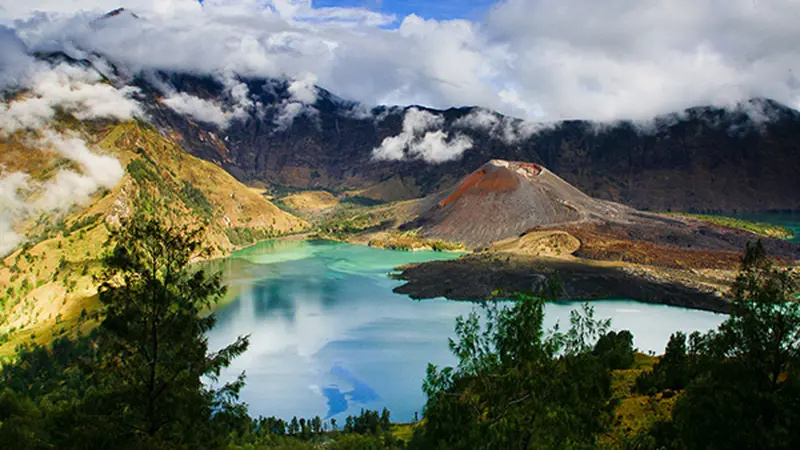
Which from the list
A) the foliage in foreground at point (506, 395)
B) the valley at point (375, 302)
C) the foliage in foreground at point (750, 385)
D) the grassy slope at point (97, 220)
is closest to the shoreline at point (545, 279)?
the valley at point (375, 302)

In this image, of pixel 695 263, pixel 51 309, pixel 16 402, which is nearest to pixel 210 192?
pixel 51 309

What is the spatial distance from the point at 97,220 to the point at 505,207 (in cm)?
7631

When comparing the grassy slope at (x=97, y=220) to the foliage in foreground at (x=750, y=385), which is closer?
the foliage in foreground at (x=750, y=385)

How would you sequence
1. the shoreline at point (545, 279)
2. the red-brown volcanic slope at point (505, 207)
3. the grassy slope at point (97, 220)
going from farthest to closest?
1. the red-brown volcanic slope at point (505, 207)
2. the shoreline at point (545, 279)
3. the grassy slope at point (97, 220)

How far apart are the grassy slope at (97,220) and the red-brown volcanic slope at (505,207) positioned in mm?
44668

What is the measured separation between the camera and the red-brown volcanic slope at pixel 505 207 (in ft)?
389

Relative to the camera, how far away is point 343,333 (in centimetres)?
5981

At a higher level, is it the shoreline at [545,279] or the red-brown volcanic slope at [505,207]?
the red-brown volcanic slope at [505,207]

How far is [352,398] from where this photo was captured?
1704 inches

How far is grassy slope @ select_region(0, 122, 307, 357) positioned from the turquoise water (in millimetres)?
13240

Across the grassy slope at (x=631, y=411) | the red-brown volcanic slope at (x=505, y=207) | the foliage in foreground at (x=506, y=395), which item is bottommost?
the grassy slope at (x=631, y=411)

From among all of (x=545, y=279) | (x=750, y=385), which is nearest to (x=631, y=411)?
(x=750, y=385)

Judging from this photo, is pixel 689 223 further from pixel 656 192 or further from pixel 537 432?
pixel 537 432

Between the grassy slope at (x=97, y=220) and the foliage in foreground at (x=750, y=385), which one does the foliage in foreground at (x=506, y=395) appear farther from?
the grassy slope at (x=97, y=220)
